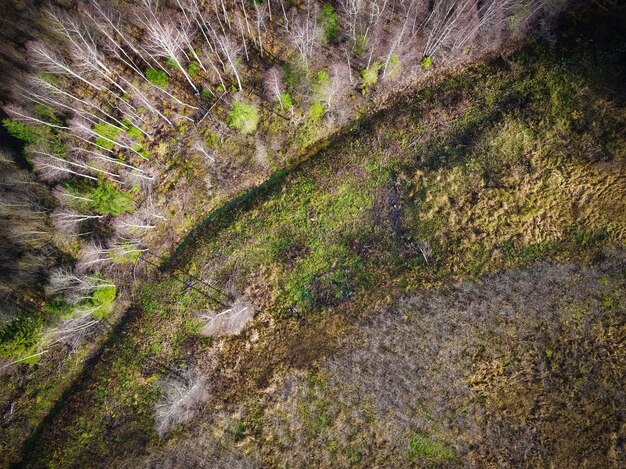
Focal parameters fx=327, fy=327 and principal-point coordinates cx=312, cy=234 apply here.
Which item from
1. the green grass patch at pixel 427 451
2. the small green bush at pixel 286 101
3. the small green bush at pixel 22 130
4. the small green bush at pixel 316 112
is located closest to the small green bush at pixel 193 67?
the small green bush at pixel 286 101

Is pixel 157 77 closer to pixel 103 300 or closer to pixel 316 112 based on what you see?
pixel 316 112

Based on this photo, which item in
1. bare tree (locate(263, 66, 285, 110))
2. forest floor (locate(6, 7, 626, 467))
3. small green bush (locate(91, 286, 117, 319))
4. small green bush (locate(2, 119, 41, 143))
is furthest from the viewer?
bare tree (locate(263, 66, 285, 110))

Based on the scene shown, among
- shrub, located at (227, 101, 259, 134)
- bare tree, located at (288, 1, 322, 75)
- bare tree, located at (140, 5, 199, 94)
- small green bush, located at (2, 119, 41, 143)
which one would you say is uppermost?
bare tree, located at (288, 1, 322, 75)

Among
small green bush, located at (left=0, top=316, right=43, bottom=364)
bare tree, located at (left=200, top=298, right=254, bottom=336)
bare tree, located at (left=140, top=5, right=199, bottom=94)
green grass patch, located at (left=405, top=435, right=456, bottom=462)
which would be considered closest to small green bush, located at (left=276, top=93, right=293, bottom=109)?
bare tree, located at (left=140, top=5, right=199, bottom=94)

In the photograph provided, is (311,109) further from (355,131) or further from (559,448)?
(559,448)

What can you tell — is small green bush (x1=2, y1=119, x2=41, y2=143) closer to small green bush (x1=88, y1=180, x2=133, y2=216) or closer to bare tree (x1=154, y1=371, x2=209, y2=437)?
small green bush (x1=88, y1=180, x2=133, y2=216)

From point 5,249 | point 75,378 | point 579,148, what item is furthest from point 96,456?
point 579,148

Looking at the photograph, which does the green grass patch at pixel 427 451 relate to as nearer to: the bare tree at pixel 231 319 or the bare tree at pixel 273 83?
the bare tree at pixel 231 319
